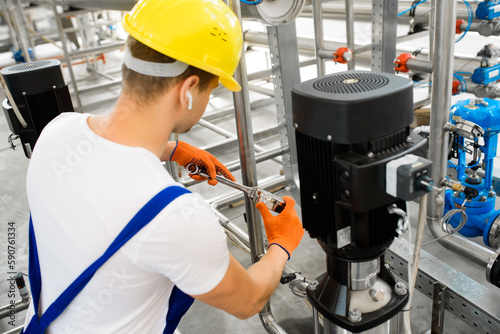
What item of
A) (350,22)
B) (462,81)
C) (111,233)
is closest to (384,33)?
(350,22)

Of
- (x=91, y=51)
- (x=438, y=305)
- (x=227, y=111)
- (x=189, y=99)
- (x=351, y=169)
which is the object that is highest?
(x=189, y=99)

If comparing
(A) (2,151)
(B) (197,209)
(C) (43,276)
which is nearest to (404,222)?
(B) (197,209)

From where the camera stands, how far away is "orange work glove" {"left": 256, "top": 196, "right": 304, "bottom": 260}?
41.1 inches

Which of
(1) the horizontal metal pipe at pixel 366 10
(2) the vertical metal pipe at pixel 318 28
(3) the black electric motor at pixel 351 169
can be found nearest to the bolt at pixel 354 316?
(3) the black electric motor at pixel 351 169

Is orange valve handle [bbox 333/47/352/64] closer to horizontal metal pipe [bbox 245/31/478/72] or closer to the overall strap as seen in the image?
horizontal metal pipe [bbox 245/31/478/72]

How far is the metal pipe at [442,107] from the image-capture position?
58.7 inches

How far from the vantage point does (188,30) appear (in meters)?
0.82

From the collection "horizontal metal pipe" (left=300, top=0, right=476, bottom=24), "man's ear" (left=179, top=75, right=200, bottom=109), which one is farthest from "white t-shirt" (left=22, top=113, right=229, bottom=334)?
"horizontal metal pipe" (left=300, top=0, right=476, bottom=24)

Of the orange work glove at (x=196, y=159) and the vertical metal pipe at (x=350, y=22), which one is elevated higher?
the vertical metal pipe at (x=350, y=22)

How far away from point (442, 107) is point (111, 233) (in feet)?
4.34

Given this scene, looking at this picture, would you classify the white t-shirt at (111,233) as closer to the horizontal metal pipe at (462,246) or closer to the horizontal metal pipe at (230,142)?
the horizontal metal pipe at (462,246)

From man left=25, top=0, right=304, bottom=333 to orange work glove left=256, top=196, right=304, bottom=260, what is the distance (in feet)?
0.42

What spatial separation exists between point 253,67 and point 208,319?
420cm

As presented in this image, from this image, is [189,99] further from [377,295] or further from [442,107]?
[442,107]
